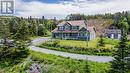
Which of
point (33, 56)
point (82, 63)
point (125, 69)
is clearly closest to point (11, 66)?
point (33, 56)

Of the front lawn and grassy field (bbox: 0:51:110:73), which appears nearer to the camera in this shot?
grassy field (bbox: 0:51:110:73)

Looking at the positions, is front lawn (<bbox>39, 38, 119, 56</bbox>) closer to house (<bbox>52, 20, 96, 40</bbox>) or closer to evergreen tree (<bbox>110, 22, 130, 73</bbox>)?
house (<bbox>52, 20, 96, 40</bbox>)

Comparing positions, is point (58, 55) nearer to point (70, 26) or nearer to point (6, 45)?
point (6, 45)

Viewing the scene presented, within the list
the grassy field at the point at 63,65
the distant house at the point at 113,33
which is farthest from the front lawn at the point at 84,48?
the distant house at the point at 113,33

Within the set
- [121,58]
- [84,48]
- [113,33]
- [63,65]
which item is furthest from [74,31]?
[121,58]

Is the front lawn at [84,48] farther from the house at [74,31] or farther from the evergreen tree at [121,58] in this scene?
the evergreen tree at [121,58]

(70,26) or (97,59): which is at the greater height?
(70,26)

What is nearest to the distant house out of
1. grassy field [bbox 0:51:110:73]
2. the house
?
A: the house

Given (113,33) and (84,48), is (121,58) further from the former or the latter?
(113,33)

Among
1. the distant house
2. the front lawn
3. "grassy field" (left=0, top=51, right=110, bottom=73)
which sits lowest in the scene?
"grassy field" (left=0, top=51, right=110, bottom=73)
